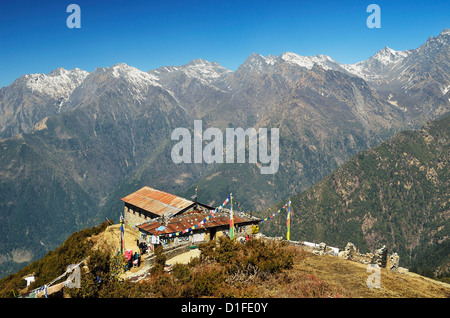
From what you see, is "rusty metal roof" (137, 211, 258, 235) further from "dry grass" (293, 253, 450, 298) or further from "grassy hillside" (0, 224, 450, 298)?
"dry grass" (293, 253, 450, 298)

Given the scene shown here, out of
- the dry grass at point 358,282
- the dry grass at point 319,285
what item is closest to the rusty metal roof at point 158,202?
the dry grass at point 319,285

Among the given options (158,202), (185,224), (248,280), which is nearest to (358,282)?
(248,280)

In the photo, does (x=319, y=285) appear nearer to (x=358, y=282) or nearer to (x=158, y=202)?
(x=358, y=282)

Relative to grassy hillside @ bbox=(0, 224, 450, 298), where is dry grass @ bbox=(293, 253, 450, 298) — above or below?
below

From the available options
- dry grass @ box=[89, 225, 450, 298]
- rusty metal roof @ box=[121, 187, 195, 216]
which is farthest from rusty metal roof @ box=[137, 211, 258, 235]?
dry grass @ box=[89, 225, 450, 298]

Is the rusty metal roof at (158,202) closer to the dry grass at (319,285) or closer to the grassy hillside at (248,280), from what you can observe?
the grassy hillside at (248,280)

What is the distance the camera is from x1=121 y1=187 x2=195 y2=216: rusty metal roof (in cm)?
5897

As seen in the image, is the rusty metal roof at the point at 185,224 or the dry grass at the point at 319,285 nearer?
the dry grass at the point at 319,285

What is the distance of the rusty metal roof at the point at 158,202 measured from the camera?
59.0 metres

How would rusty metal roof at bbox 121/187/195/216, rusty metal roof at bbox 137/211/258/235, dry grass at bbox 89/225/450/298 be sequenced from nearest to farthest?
1. dry grass at bbox 89/225/450/298
2. rusty metal roof at bbox 137/211/258/235
3. rusty metal roof at bbox 121/187/195/216

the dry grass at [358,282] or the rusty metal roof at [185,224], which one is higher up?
the rusty metal roof at [185,224]

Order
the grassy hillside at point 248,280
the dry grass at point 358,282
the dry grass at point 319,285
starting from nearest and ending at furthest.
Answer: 1. the dry grass at point 319,285
2. the grassy hillside at point 248,280
3. the dry grass at point 358,282
